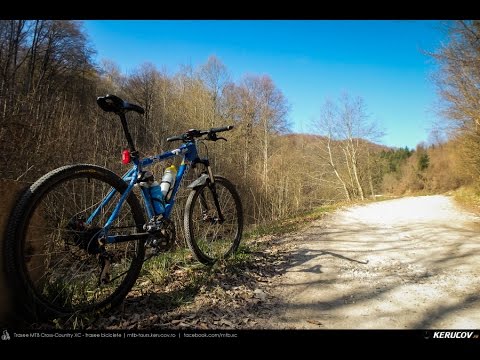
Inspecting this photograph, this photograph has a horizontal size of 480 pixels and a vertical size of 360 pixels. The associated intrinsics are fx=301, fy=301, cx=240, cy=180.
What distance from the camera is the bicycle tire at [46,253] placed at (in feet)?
5.46

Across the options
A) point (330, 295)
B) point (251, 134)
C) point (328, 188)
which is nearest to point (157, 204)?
point (330, 295)

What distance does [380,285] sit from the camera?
288cm

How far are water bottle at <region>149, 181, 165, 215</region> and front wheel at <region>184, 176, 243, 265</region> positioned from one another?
0.68 metres

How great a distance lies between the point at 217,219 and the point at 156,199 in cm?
117

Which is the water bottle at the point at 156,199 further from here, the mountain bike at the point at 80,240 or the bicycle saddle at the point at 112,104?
the bicycle saddle at the point at 112,104

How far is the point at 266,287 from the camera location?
281cm

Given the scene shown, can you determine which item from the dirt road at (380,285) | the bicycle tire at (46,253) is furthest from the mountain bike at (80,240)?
the dirt road at (380,285)

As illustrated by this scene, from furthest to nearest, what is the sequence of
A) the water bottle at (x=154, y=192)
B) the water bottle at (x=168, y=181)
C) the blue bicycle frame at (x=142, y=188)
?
the water bottle at (x=168, y=181) → the water bottle at (x=154, y=192) → the blue bicycle frame at (x=142, y=188)

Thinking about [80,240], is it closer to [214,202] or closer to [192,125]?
[214,202]

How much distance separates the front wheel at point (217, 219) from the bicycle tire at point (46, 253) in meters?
1.07

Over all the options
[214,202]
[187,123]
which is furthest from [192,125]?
[214,202]

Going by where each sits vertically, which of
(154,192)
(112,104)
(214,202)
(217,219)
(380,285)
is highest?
(112,104)
